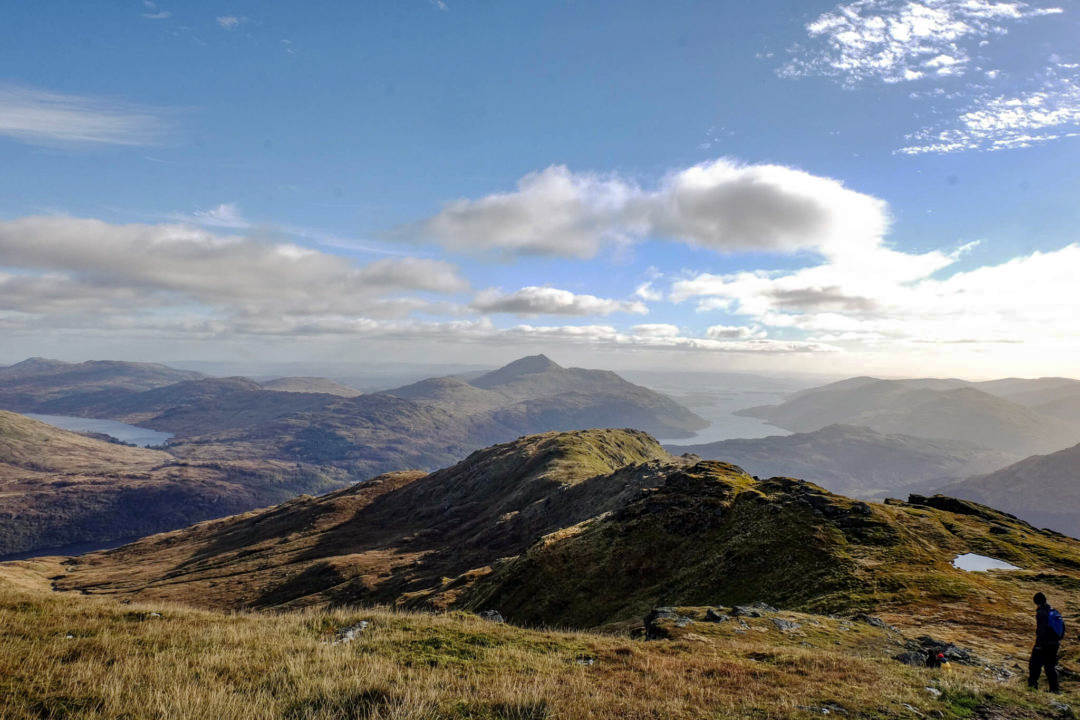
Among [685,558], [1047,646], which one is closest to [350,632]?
[1047,646]

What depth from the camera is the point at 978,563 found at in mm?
45188

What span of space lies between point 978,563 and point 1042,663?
3501 centimetres

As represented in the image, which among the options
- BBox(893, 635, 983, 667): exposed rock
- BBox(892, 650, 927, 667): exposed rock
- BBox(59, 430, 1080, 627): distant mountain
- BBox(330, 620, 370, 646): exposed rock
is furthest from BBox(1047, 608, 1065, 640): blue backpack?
BBox(330, 620, 370, 646): exposed rock

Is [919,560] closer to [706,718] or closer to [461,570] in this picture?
[706,718]

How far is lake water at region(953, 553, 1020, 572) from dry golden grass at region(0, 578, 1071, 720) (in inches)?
1259

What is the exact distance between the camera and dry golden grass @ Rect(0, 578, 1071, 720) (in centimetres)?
1030

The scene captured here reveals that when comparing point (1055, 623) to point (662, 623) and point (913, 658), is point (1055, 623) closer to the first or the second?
point (913, 658)

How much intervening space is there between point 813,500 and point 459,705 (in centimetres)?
5607

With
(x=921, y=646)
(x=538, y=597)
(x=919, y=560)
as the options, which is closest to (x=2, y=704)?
(x=921, y=646)

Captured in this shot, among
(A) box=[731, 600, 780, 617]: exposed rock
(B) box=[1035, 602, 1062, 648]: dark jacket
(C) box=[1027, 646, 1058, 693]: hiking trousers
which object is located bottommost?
(A) box=[731, 600, 780, 617]: exposed rock

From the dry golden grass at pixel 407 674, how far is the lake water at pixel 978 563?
105ft

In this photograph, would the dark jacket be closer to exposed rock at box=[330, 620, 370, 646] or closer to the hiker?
the hiker

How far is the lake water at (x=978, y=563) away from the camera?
43.6 m

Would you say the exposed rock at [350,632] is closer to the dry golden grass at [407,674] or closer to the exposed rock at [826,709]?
the dry golden grass at [407,674]
